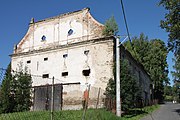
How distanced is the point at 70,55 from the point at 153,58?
31633mm

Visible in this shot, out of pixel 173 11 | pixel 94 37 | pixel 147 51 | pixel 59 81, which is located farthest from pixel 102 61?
pixel 147 51

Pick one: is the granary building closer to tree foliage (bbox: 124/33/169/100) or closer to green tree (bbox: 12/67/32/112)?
green tree (bbox: 12/67/32/112)

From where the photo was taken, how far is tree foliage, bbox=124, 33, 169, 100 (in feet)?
177

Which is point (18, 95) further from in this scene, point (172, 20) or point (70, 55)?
point (172, 20)

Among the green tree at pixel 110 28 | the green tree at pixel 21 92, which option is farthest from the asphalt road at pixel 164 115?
the green tree at pixel 21 92

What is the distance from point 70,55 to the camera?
2633 cm

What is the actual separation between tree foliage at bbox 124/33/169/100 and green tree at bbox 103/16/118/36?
27973mm

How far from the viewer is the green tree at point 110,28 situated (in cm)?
2441

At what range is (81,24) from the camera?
88.2ft

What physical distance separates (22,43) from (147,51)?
1276 inches

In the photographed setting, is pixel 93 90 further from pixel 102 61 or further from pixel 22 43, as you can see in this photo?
pixel 22 43

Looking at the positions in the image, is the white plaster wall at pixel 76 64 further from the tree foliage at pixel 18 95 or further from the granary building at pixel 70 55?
the tree foliage at pixel 18 95

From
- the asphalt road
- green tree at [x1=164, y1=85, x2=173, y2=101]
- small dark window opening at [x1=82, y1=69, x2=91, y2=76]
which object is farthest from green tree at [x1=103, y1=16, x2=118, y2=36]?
green tree at [x1=164, y1=85, x2=173, y2=101]

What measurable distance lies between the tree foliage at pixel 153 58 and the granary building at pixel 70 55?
26403 millimetres
